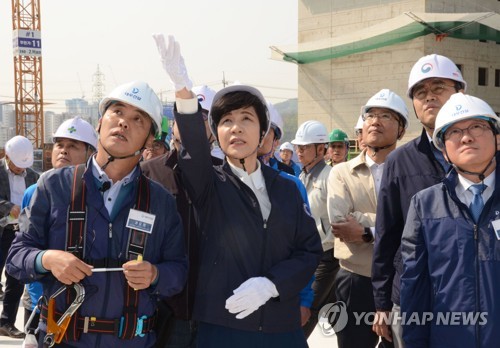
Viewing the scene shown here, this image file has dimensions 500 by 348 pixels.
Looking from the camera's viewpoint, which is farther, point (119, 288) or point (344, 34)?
point (344, 34)

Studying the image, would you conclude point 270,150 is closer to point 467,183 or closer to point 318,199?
point 318,199

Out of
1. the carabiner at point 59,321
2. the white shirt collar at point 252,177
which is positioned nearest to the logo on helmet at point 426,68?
the white shirt collar at point 252,177

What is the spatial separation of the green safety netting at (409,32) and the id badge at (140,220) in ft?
96.3

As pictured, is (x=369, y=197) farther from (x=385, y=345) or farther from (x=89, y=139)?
(x=89, y=139)

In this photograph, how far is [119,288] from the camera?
276 cm

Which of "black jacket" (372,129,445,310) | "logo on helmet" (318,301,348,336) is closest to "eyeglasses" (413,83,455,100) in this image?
"black jacket" (372,129,445,310)

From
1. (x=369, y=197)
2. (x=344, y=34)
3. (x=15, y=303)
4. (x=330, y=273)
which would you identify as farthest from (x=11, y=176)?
(x=344, y=34)

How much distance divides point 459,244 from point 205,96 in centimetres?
211

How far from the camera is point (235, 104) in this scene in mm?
3070

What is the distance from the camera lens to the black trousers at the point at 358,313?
13.8 ft

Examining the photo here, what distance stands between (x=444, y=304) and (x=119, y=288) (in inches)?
61.6

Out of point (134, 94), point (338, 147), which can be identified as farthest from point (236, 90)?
point (338, 147)

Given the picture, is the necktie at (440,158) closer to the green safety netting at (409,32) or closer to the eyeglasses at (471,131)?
the eyeglasses at (471,131)

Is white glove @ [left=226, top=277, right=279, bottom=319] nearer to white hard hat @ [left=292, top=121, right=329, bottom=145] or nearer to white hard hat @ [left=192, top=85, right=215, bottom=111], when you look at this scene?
white hard hat @ [left=192, top=85, right=215, bottom=111]
